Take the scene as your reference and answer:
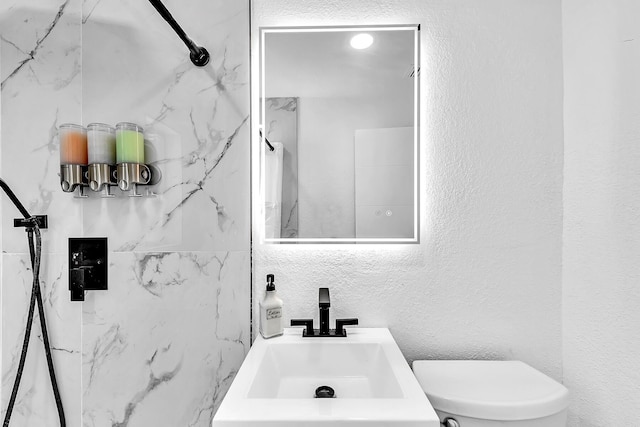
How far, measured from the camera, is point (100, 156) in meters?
1.08

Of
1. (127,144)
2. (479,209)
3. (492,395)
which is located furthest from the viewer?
(479,209)

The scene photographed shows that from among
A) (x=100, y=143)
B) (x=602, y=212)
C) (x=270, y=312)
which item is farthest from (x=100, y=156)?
(x=602, y=212)

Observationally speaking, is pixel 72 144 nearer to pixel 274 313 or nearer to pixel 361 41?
pixel 274 313

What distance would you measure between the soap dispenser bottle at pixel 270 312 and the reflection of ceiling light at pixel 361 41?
82 cm

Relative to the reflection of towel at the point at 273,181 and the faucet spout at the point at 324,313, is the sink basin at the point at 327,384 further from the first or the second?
the reflection of towel at the point at 273,181

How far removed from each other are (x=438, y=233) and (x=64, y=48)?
1.34 metres

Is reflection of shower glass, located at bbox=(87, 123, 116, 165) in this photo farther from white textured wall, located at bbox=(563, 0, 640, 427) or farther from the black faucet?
white textured wall, located at bbox=(563, 0, 640, 427)

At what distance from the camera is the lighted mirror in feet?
4.06

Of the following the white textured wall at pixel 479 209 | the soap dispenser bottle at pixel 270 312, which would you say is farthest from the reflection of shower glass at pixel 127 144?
the white textured wall at pixel 479 209

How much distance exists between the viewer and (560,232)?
1.23 metres

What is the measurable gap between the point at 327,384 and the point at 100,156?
941 mm

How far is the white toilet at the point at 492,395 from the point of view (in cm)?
91

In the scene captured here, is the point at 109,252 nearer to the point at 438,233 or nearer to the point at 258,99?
the point at 258,99

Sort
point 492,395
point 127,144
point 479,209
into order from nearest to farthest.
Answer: point 492,395 → point 127,144 → point 479,209
